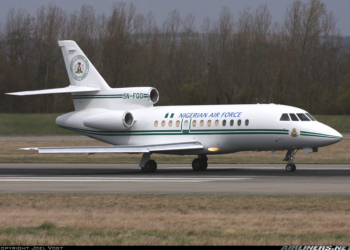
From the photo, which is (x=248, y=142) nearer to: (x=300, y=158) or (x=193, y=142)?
(x=193, y=142)

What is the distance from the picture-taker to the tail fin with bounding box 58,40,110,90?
3231 cm

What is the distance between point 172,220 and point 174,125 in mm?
17696

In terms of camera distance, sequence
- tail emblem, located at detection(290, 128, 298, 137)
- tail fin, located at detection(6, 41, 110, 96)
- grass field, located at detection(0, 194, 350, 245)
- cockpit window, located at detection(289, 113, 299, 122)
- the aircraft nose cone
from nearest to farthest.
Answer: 1. grass field, located at detection(0, 194, 350, 245)
2. the aircraft nose cone
3. tail emblem, located at detection(290, 128, 298, 137)
4. cockpit window, located at detection(289, 113, 299, 122)
5. tail fin, located at detection(6, 41, 110, 96)

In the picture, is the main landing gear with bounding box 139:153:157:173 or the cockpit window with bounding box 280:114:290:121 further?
the main landing gear with bounding box 139:153:157:173

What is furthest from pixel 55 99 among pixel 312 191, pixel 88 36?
pixel 312 191

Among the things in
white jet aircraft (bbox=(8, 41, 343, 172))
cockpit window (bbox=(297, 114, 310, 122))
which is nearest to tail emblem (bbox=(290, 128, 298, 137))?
white jet aircraft (bbox=(8, 41, 343, 172))

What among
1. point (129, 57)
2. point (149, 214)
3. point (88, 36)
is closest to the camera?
point (149, 214)

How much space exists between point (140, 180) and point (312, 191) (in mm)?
8075

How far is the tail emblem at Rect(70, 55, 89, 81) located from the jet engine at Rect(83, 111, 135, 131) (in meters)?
2.78

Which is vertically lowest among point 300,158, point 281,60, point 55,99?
point 300,158

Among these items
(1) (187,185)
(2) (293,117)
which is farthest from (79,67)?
(1) (187,185)

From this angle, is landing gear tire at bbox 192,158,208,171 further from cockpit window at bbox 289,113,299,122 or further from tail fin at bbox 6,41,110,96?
tail fin at bbox 6,41,110,96

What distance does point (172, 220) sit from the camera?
40.2 ft

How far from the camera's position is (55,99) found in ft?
216
